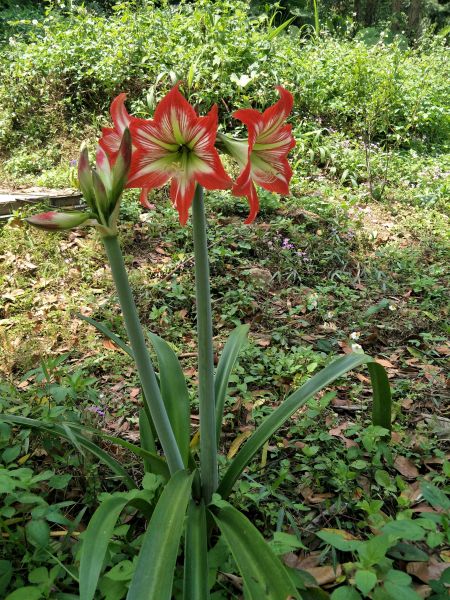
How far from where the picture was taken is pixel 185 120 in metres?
1.03

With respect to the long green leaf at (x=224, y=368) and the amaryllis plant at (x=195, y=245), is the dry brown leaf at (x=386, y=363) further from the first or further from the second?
the amaryllis plant at (x=195, y=245)

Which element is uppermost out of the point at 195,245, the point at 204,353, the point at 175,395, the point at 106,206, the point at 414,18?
the point at 414,18

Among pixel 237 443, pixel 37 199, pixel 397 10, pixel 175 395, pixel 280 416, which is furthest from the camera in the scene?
pixel 397 10

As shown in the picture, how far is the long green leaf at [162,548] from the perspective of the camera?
1055 mm

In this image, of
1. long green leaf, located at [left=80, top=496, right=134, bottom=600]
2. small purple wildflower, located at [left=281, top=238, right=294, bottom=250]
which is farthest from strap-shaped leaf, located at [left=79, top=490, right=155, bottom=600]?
small purple wildflower, located at [left=281, top=238, right=294, bottom=250]

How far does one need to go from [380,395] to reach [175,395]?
27.4 inches

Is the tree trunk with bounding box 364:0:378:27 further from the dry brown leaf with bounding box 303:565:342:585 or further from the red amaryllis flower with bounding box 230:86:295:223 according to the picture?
the dry brown leaf with bounding box 303:565:342:585

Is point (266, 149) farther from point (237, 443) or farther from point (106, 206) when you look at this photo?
point (237, 443)

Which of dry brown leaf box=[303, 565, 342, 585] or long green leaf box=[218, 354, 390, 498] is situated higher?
long green leaf box=[218, 354, 390, 498]

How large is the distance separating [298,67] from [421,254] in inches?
124

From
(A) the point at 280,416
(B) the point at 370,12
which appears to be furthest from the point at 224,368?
(B) the point at 370,12

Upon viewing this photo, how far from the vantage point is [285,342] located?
8.63ft

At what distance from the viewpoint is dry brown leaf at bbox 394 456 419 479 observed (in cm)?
181

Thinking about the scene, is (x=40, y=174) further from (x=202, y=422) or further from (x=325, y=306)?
(x=202, y=422)
